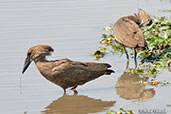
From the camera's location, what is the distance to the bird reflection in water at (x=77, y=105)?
834 cm

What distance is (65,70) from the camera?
9.08 metres

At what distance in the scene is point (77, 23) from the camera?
1402 cm

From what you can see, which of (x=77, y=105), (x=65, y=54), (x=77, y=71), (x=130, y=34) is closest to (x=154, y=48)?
(x=130, y=34)

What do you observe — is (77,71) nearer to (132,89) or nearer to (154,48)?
(132,89)

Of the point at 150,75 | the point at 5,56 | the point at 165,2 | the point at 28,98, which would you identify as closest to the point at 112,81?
the point at 150,75

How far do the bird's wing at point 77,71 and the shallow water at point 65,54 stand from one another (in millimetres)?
243

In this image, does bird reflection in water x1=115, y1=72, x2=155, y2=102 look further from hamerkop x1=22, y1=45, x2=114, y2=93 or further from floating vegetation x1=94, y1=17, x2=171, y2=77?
hamerkop x1=22, y1=45, x2=114, y2=93

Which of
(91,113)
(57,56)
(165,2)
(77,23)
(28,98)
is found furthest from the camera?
(165,2)

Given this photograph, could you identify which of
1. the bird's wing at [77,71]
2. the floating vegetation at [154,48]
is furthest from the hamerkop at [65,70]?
Answer: the floating vegetation at [154,48]

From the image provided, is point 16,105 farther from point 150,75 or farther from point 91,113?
point 150,75

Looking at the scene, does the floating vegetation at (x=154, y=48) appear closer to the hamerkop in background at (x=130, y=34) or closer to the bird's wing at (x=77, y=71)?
the hamerkop in background at (x=130, y=34)

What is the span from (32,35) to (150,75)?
4.10 meters

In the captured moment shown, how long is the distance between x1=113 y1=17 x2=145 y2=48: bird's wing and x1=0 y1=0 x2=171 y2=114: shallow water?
0.42m

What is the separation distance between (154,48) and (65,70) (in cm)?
249
